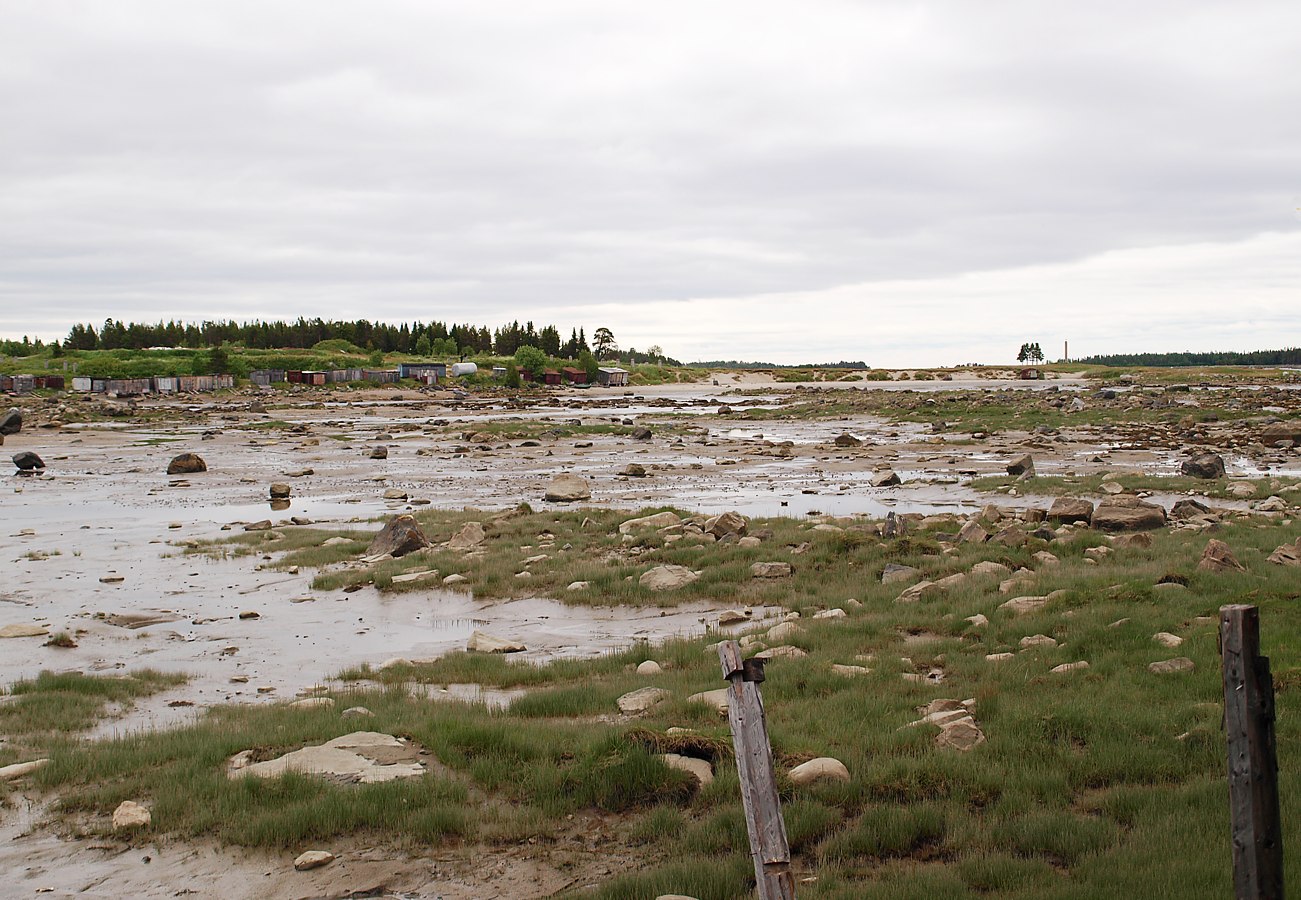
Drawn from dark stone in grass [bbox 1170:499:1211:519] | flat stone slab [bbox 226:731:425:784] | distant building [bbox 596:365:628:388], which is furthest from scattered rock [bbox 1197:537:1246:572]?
distant building [bbox 596:365:628:388]

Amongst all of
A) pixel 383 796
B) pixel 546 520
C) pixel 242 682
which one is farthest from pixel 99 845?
pixel 546 520

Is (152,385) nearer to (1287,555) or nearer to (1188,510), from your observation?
(1188,510)

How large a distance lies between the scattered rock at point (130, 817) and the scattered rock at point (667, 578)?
9.45 metres

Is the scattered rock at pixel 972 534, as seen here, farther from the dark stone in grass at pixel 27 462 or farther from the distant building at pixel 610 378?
the distant building at pixel 610 378

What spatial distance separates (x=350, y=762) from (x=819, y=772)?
3854 mm

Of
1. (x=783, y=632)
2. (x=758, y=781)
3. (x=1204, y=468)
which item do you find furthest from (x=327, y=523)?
(x=1204, y=468)

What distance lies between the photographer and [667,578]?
1650cm

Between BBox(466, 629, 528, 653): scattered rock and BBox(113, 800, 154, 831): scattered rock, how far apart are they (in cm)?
575

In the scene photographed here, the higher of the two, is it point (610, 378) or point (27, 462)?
point (610, 378)

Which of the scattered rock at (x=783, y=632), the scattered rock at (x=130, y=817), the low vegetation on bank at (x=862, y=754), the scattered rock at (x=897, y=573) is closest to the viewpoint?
the low vegetation on bank at (x=862, y=754)

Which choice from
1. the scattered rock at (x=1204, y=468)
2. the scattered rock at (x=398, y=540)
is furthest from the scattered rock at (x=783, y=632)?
the scattered rock at (x=1204, y=468)

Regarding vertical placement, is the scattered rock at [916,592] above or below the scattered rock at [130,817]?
above

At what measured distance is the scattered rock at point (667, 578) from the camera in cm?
1626

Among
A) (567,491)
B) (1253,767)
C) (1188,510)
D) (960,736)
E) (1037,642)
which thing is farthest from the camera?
(567,491)
